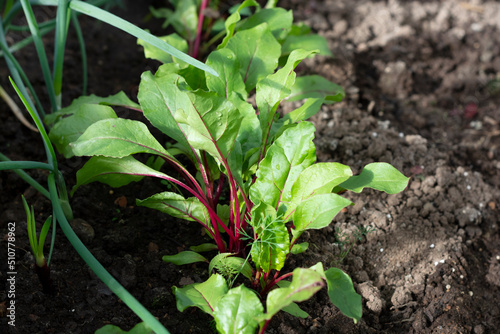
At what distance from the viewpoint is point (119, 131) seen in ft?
4.23

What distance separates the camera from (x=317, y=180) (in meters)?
1.22

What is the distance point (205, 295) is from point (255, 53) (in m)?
0.82

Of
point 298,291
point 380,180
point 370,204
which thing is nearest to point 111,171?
point 298,291

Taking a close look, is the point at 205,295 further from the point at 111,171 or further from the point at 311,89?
the point at 311,89

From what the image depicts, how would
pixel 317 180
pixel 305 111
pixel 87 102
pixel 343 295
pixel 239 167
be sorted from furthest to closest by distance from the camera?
pixel 87 102 < pixel 305 111 < pixel 239 167 < pixel 317 180 < pixel 343 295

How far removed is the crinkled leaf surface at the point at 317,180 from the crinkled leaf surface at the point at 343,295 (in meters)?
0.21

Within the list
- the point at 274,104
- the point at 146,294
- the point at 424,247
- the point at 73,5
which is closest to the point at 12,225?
the point at 146,294

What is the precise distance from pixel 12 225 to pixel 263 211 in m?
0.81

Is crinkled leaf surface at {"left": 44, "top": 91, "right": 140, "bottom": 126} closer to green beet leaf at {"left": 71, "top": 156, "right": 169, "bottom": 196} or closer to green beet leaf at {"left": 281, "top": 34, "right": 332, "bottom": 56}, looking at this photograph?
green beet leaf at {"left": 71, "top": 156, "right": 169, "bottom": 196}

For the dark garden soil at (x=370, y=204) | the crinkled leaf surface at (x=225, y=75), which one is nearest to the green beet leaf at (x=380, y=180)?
the dark garden soil at (x=370, y=204)

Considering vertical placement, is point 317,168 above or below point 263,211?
above

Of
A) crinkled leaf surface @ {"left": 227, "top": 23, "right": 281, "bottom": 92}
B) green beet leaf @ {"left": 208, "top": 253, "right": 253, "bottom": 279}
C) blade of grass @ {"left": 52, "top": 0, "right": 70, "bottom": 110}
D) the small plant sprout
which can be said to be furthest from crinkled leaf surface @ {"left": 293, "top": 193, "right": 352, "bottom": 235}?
blade of grass @ {"left": 52, "top": 0, "right": 70, "bottom": 110}

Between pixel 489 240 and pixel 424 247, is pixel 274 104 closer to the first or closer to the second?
pixel 424 247

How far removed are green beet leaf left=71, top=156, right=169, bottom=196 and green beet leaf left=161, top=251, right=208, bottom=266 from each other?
0.78 ft
